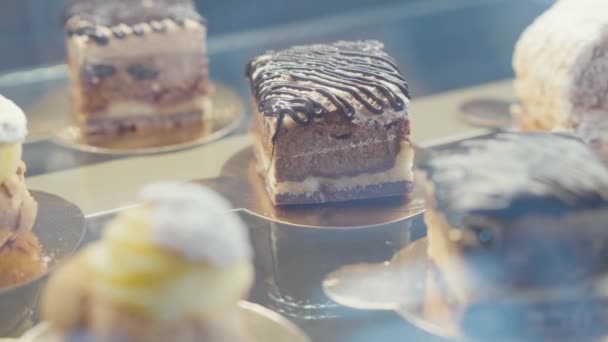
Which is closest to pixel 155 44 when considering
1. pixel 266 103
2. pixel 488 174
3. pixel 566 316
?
pixel 266 103

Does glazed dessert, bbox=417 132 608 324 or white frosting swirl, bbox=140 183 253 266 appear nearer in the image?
white frosting swirl, bbox=140 183 253 266

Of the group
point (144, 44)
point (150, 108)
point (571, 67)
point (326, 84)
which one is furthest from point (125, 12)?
point (571, 67)

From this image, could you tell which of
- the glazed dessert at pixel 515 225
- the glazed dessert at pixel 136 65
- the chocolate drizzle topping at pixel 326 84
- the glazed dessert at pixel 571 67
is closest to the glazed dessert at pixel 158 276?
the glazed dessert at pixel 515 225

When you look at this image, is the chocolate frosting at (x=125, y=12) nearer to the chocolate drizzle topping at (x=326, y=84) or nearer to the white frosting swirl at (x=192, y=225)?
the chocolate drizzle topping at (x=326, y=84)

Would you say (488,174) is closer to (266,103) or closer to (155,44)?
(266,103)

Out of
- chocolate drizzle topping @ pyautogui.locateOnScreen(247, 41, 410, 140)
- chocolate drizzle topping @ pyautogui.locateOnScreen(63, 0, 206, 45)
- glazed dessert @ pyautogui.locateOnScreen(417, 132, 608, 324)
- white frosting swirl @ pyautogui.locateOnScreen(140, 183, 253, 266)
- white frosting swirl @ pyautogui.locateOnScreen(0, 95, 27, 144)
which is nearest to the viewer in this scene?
white frosting swirl @ pyautogui.locateOnScreen(140, 183, 253, 266)

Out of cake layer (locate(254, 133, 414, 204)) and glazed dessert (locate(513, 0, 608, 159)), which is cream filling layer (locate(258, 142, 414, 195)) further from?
Answer: glazed dessert (locate(513, 0, 608, 159))

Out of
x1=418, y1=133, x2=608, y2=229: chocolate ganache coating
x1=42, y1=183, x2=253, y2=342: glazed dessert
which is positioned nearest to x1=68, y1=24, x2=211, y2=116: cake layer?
x1=418, y1=133, x2=608, y2=229: chocolate ganache coating
